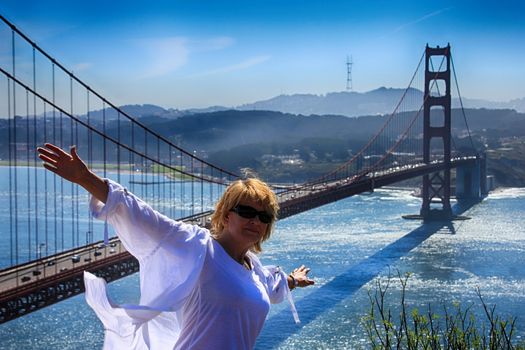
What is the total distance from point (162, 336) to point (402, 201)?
31.4 meters

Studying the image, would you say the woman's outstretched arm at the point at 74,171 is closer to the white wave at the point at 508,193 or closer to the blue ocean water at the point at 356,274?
the blue ocean water at the point at 356,274

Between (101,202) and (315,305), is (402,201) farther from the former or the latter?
(101,202)

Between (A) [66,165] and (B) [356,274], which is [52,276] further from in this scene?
(B) [356,274]

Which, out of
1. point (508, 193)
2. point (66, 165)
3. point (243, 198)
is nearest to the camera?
point (66, 165)

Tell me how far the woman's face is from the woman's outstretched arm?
21 cm

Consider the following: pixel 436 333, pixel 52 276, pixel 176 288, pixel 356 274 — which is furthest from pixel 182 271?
pixel 356 274

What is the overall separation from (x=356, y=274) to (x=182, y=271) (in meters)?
12.8

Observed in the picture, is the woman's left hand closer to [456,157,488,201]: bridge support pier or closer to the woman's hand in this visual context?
the woman's hand

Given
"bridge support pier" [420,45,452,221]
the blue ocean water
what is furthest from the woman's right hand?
"bridge support pier" [420,45,452,221]

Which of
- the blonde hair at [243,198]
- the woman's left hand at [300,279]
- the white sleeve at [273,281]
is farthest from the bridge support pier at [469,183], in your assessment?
the blonde hair at [243,198]

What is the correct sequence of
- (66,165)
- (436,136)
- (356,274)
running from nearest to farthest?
(66,165), (356,274), (436,136)

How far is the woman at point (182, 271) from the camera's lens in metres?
1.04

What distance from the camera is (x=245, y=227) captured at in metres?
1.16

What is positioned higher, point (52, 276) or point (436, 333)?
point (436, 333)
